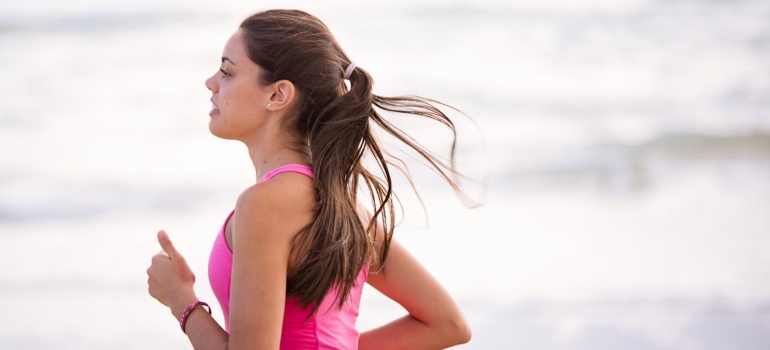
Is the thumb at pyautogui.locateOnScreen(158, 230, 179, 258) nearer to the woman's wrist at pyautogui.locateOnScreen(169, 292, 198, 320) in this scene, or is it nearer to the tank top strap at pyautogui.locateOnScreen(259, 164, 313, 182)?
the woman's wrist at pyautogui.locateOnScreen(169, 292, 198, 320)

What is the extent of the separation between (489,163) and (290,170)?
590 centimetres

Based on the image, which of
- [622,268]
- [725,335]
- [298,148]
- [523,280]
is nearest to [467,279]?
[523,280]

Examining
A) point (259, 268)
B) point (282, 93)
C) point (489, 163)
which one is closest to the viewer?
point (259, 268)

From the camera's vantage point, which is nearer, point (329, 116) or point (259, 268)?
point (259, 268)

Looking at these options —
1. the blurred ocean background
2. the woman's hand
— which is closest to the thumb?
the woman's hand

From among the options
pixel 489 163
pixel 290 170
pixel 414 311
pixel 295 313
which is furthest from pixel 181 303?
pixel 489 163

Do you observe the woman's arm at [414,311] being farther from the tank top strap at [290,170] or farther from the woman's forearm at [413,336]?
the tank top strap at [290,170]

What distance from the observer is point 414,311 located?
8.75ft

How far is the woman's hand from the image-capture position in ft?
7.55

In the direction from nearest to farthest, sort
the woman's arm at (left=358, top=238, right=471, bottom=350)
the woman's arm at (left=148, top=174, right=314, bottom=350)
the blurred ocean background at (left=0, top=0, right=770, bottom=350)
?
the woman's arm at (left=148, top=174, right=314, bottom=350) → the woman's arm at (left=358, top=238, right=471, bottom=350) → the blurred ocean background at (left=0, top=0, right=770, bottom=350)

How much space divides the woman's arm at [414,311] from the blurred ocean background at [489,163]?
2.30 metres

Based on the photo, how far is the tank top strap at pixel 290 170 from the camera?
2293mm

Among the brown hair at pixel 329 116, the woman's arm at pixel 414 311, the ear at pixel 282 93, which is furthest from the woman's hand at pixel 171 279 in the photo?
the woman's arm at pixel 414 311

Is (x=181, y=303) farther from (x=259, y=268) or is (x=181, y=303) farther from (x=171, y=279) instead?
(x=259, y=268)
